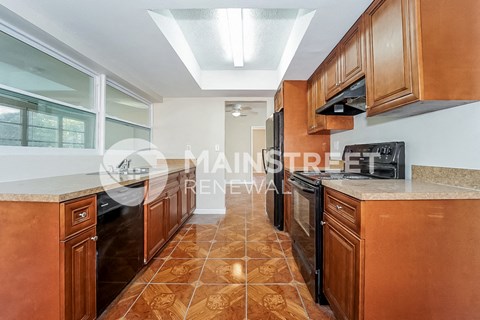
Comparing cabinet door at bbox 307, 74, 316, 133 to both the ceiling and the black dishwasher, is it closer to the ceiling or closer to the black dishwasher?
the ceiling

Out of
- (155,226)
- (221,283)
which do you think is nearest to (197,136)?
(155,226)

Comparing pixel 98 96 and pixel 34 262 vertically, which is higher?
pixel 98 96

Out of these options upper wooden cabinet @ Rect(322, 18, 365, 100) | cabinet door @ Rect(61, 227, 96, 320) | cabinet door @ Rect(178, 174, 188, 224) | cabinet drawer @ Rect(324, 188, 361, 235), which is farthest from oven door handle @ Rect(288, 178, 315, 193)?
cabinet door @ Rect(178, 174, 188, 224)

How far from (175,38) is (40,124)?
4.52 ft

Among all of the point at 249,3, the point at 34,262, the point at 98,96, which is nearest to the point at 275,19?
the point at 249,3

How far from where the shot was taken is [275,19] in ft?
6.80

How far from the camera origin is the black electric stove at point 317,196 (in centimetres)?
158

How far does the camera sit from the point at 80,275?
1.20 m

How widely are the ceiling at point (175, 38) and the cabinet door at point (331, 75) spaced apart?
8cm

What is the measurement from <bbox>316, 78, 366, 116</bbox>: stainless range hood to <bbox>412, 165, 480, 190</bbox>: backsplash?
660mm

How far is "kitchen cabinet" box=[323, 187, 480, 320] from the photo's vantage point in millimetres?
1062

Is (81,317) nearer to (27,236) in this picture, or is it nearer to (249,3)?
(27,236)

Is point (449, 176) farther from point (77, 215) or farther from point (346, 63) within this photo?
point (77, 215)

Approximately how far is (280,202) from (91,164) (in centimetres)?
231
